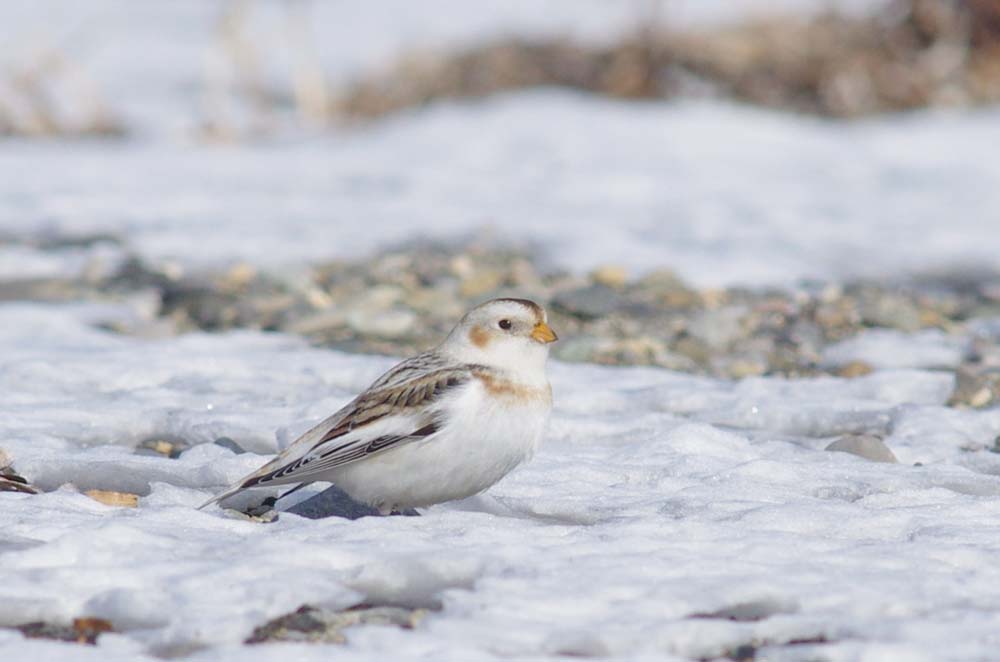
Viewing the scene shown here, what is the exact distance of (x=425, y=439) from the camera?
343 cm

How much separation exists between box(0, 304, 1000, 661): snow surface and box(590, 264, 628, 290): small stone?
1.83 meters

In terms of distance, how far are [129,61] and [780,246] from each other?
949 centimetres

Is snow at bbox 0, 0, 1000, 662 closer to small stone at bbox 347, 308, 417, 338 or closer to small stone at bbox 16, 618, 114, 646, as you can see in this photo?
small stone at bbox 16, 618, 114, 646

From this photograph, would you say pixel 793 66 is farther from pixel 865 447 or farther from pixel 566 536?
pixel 566 536

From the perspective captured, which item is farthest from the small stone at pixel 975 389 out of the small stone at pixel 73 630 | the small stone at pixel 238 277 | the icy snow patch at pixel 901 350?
the small stone at pixel 238 277

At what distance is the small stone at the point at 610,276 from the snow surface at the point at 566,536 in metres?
1.83

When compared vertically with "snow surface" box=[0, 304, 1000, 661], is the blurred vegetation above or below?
above

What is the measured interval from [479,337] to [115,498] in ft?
3.15

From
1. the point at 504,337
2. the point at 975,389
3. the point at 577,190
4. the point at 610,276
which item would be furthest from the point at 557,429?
the point at 577,190

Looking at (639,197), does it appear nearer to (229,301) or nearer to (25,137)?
(229,301)

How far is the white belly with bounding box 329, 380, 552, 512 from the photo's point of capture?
3.42 meters

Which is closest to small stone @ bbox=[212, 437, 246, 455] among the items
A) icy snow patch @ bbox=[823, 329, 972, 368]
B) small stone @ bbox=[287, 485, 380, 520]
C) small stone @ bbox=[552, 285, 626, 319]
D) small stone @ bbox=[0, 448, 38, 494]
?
small stone @ bbox=[287, 485, 380, 520]

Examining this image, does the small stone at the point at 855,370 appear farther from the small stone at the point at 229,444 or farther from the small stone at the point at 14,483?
the small stone at the point at 14,483

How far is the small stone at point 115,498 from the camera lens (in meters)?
3.59
